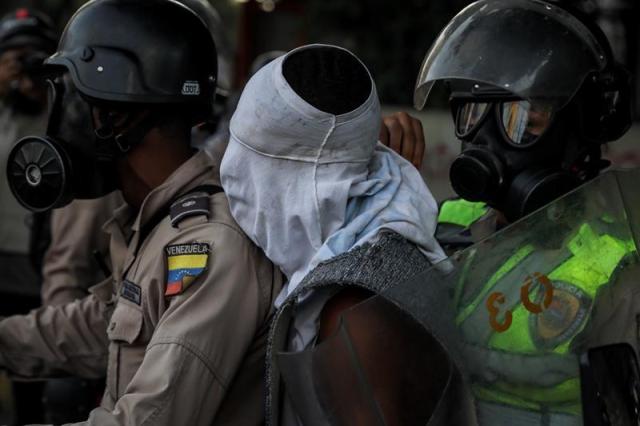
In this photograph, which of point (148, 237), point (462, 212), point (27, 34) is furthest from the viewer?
point (27, 34)

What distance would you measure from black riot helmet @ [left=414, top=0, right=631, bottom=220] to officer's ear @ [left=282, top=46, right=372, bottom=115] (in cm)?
42

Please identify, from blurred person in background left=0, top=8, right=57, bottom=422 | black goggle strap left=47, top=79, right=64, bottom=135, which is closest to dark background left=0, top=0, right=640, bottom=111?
blurred person in background left=0, top=8, right=57, bottom=422

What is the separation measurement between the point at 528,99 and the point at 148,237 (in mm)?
1006

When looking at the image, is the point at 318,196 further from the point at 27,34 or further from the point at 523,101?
the point at 27,34

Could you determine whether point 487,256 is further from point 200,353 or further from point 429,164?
point 429,164

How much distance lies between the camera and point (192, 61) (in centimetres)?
273

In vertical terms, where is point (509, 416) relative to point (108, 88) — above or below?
below

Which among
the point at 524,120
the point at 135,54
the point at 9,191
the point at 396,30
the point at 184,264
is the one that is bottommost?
the point at 9,191

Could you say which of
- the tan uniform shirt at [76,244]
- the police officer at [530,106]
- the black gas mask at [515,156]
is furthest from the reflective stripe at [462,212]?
the tan uniform shirt at [76,244]

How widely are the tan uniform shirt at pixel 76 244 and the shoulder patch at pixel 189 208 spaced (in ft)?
4.90

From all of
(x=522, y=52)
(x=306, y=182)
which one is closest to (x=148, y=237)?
(x=306, y=182)

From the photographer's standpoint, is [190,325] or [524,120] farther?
[524,120]

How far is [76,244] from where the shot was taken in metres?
3.95

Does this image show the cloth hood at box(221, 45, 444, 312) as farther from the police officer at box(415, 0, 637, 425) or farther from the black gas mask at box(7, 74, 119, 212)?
the black gas mask at box(7, 74, 119, 212)
